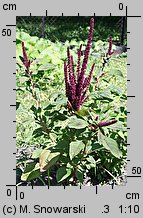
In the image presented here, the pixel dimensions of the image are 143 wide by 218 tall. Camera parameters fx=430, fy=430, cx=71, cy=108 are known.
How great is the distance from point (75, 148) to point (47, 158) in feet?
0.76

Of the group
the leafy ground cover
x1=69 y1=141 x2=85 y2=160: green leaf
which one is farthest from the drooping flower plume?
x1=69 y1=141 x2=85 y2=160: green leaf

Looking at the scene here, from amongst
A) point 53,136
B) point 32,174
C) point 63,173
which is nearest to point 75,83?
point 53,136

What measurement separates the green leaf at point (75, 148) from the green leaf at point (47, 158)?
18cm

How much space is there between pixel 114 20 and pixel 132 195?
7854mm

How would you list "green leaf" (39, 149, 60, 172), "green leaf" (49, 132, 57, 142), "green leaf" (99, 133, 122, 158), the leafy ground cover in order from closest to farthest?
"green leaf" (99, 133, 122, 158), the leafy ground cover, "green leaf" (39, 149, 60, 172), "green leaf" (49, 132, 57, 142)

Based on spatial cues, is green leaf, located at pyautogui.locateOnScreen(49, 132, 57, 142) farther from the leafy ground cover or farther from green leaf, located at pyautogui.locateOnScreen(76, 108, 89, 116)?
green leaf, located at pyautogui.locateOnScreen(76, 108, 89, 116)

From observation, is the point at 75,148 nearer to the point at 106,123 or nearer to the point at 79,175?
the point at 106,123

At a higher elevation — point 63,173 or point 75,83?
point 75,83

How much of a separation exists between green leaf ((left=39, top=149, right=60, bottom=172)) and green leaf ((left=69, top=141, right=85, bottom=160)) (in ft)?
0.61

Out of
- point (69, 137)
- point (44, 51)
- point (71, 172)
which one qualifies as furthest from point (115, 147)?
point (44, 51)

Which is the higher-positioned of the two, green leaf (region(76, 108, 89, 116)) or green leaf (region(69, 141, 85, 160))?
green leaf (region(76, 108, 89, 116))

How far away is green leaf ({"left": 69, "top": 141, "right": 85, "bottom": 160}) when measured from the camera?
1.99 m

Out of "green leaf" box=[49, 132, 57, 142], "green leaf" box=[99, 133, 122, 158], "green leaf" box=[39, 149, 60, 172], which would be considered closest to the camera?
"green leaf" box=[99, 133, 122, 158]

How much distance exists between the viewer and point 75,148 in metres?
2.01
